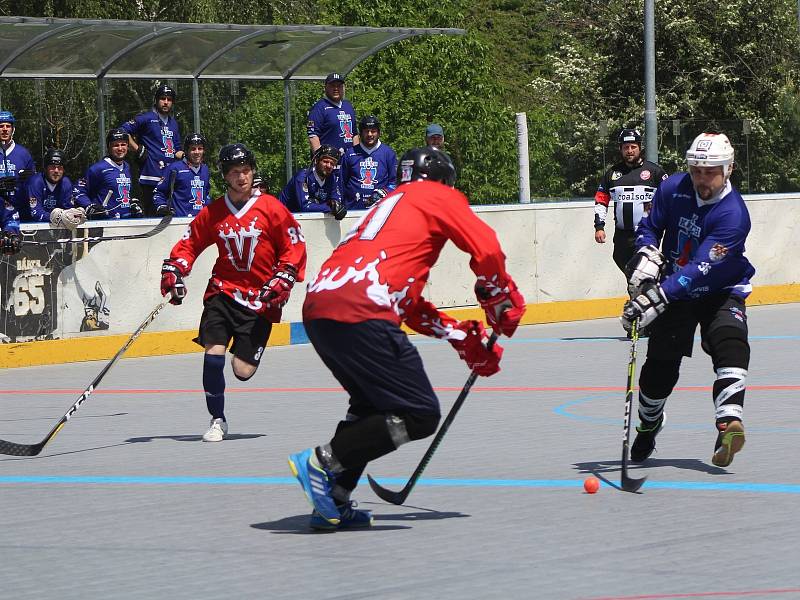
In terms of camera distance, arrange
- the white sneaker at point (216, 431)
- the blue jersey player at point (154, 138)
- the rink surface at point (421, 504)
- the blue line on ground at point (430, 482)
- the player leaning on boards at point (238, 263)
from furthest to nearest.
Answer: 1. the blue jersey player at point (154, 138)
2. the player leaning on boards at point (238, 263)
3. the white sneaker at point (216, 431)
4. the blue line on ground at point (430, 482)
5. the rink surface at point (421, 504)

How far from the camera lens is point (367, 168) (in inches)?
641

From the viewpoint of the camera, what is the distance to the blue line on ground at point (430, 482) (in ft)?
23.4

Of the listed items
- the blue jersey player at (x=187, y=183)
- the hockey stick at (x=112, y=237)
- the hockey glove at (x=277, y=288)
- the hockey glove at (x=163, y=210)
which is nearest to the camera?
the hockey glove at (x=277, y=288)

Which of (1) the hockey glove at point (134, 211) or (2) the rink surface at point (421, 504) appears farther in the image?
(1) the hockey glove at point (134, 211)

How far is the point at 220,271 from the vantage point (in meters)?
9.45

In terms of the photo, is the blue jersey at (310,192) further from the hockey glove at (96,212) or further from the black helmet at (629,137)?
the black helmet at (629,137)

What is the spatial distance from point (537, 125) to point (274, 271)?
10232 mm

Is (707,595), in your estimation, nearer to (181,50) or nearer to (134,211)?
(134,211)

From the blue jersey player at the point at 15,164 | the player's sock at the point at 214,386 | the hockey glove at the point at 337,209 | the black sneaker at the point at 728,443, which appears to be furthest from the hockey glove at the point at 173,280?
the hockey glove at the point at 337,209

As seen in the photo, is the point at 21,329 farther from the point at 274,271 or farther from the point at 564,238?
the point at 564,238

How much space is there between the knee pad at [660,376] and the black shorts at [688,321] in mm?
47

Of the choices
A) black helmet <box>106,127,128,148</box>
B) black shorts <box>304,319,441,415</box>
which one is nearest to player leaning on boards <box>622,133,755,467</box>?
black shorts <box>304,319,441,415</box>

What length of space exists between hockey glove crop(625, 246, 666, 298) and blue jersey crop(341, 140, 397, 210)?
8614mm

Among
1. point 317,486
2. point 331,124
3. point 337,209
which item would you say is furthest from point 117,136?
point 317,486
